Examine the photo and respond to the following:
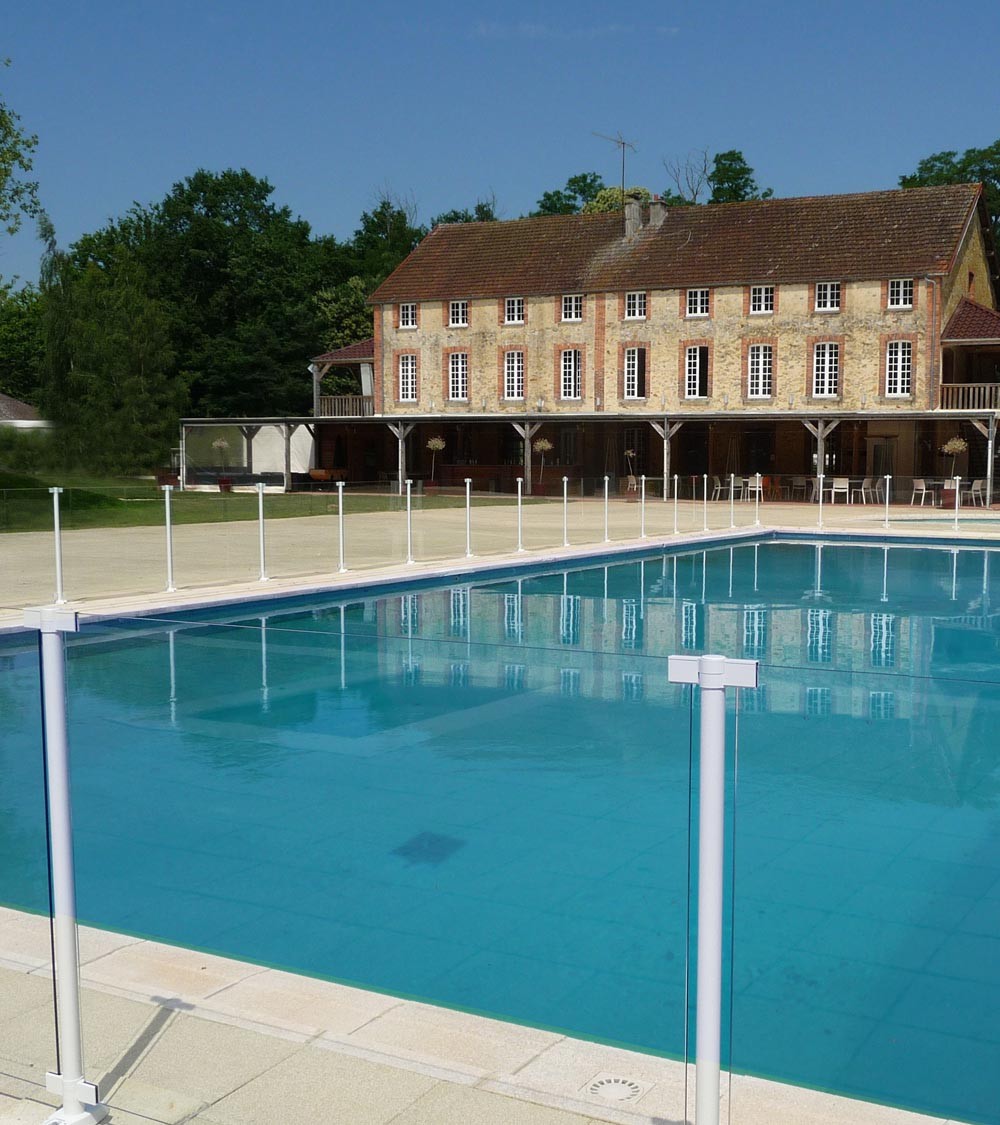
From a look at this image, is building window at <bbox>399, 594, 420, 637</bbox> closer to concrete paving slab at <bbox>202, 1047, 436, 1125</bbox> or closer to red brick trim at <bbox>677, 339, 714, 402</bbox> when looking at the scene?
concrete paving slab at <bbox>202, 1047, 436, 1125</bbox>

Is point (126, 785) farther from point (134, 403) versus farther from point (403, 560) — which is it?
point (134, 403)

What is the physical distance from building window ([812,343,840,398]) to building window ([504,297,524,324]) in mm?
10405

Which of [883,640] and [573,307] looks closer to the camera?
[883,640]

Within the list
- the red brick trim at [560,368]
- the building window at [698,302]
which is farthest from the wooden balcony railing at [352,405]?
the building window at [698,302]

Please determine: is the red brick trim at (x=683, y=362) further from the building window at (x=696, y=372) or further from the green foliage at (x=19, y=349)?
the green foliage at (x=19, y=349)

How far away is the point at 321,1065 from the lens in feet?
12.0

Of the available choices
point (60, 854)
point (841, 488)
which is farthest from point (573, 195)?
point (60, 854)

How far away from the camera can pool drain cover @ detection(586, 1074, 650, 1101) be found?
3.53 meters

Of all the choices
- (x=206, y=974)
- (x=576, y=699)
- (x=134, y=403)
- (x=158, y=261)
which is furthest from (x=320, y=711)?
(x=158, y=261)

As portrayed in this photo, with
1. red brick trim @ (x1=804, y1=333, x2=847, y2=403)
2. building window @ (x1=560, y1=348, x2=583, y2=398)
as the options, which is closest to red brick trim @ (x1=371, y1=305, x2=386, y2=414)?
building window @ (x1=560, y1=348, x2=583, y2=398)

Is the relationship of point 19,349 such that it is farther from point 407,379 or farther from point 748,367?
point 748,367

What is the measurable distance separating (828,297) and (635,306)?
6.43 metres

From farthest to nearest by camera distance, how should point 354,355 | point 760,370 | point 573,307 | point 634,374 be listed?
point 354,355, point 573,307, point 634,374, point 760,370

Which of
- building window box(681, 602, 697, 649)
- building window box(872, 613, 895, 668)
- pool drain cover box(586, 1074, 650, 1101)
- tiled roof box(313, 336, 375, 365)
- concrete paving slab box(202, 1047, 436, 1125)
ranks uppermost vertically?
tiled roof box(313, 336, 375, 365)
